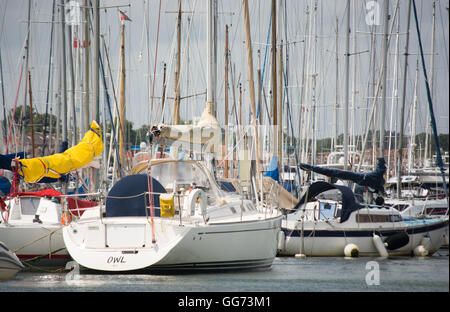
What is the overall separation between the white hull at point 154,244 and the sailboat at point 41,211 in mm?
2040

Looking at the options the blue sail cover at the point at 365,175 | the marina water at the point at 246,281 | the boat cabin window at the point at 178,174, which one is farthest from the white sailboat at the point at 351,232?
the boat cabin window at the point at 178,174

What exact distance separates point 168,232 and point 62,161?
5376mm

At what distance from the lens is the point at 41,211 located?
61.3 ft

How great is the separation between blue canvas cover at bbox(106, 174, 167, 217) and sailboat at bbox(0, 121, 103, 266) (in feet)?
4.60

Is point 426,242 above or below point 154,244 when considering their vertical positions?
below

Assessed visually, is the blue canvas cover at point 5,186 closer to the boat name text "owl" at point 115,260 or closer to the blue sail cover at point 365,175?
the blue sail cover at point 365,175

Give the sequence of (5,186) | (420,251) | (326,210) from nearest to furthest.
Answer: (420,251) < (326,210) < (5,186)

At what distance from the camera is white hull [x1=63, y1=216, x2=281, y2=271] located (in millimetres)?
14469

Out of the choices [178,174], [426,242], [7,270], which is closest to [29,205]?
[7,270]

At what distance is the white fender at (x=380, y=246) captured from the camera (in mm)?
21531

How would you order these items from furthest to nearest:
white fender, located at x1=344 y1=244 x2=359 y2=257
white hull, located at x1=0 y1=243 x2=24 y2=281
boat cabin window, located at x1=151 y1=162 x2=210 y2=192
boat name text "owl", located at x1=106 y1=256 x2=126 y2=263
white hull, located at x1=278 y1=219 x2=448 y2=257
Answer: white hull, located at x1=278 y1=219 x2=448 y2=257 → white fender, located at x1=344 y1=244 x2=359 y2=257 → boat cabin window, located at x1=151 y1=162 x2=210 y2=192 → white hull, located at x1=0 y1=243 x2=24 y2=281 → boat name text "owl", located at x1=106 y1=256 x2=126 y2=263

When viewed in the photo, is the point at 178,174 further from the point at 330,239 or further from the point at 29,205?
the point at 330,239

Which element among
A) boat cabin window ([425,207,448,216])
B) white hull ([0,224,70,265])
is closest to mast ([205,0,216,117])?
white hull ([0,224,70,265])

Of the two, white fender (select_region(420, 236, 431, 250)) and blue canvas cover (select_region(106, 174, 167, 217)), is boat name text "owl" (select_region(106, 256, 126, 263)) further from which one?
white fender (select_region(420, 236, 431, 250))
